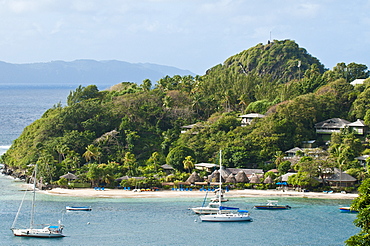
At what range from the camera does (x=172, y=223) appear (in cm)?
4744

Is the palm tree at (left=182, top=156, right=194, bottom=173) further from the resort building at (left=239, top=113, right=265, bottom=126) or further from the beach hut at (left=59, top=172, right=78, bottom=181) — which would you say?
the resort building at (left=239, top=113, right=265, bottom=126)

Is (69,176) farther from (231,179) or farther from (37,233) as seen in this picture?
(37,233)

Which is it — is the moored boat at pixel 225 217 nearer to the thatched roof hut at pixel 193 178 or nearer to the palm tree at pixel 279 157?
the thatched roof hut at pixel 193 178

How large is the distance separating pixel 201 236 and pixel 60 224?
1092 cm

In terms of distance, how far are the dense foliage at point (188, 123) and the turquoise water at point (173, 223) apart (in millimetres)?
7122

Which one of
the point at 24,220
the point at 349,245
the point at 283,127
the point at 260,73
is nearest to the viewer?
the point at 349,245

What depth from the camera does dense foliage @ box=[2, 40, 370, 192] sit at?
66.9 meters

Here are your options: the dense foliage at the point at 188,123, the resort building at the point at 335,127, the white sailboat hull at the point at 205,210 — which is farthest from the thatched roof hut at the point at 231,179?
the resort building at the point at 335,127

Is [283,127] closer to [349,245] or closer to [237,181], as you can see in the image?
[237,181]

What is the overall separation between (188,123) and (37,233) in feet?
128

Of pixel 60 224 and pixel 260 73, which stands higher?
pixel 260 73

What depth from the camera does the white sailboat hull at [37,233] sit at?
43812mm

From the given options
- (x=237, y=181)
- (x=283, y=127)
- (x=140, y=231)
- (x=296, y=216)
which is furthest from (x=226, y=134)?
(x=140, y=231)

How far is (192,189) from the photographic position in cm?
6178
